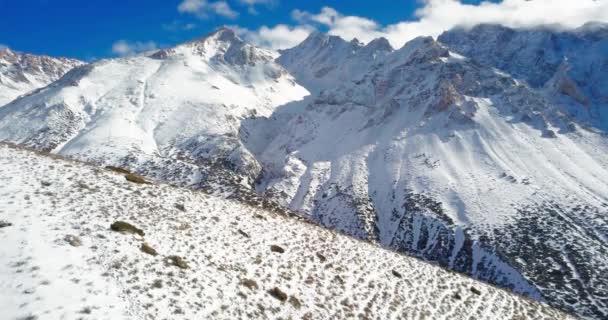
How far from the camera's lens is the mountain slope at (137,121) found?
122306 mm

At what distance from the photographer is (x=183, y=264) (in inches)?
808

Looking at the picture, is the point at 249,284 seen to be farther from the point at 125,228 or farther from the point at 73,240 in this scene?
the point at 73,240

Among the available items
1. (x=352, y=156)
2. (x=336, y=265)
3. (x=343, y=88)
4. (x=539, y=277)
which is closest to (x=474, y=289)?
(x=336, y=265)

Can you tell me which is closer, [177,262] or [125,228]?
[177,262]

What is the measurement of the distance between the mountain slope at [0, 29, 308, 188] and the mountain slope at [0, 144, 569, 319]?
69147 millimetres

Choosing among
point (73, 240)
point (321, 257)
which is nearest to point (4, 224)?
point (73, 240)

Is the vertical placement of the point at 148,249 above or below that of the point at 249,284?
above

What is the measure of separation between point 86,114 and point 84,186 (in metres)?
148

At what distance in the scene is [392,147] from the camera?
13462cm

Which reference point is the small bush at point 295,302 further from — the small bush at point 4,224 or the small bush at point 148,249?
the small bush at point 4,224

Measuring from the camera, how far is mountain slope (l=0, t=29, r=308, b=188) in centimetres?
12231

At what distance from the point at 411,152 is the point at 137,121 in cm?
9382

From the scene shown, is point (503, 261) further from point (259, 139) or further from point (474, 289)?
point (259, 139)

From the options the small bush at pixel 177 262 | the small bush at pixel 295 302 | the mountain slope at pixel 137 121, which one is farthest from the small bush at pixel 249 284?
the mountain slope at pixel 137 121
